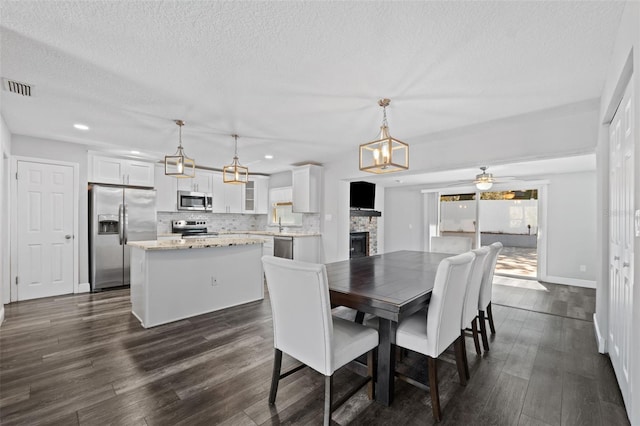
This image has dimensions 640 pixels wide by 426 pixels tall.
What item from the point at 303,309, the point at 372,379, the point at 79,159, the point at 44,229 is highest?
the point at 79,159

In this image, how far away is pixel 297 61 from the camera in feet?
6.55

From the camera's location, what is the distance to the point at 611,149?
7.45 ft

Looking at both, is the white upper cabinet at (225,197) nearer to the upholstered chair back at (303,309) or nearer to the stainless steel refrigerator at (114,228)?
the stainless steel refrigerator at (114,228)

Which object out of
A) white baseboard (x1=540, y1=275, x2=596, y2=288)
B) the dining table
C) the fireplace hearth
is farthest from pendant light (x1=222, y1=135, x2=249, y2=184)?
white baseboard (x1=540, y1=275, x2=596, y2=288)

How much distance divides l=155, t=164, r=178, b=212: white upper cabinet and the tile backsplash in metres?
0.38

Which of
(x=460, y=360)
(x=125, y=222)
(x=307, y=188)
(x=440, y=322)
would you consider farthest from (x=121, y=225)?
(x=460, y=360)

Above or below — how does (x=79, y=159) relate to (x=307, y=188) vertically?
above

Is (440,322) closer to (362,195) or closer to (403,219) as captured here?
(362,195)

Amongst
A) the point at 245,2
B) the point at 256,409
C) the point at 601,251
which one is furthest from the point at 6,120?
the point at 601,251

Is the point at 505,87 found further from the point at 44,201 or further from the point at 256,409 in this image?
the point at 44,201

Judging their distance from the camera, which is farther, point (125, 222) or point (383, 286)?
point (125, 222)

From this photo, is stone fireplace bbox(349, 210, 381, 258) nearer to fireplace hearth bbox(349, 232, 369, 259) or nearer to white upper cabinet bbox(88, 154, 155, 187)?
fireplace hearth bbox(349, 232, 369, 259)

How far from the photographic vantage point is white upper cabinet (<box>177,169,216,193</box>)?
5.70 m

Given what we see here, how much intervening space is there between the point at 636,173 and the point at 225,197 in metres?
6.24
